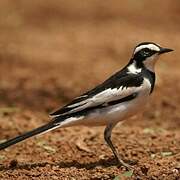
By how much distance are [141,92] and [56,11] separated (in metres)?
11.5

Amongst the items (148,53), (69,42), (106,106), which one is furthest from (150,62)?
(69,42)

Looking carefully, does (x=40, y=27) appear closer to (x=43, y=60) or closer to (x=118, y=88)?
(x=43, y=60)

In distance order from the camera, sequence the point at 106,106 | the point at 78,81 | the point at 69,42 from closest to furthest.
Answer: the point at 106,106 → the point at 78,81 → the point at 69,42

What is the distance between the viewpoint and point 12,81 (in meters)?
11.1

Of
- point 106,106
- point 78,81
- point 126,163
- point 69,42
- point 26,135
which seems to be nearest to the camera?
point 26,135

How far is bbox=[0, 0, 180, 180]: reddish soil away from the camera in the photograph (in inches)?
266

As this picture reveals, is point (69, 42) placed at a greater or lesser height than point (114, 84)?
lesser

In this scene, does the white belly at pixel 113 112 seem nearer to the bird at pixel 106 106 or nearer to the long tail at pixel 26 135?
the bird at pixel 106 106

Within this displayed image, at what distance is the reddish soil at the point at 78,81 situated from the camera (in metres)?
6.75

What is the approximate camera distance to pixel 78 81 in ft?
36.3

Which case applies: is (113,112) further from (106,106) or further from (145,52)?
(145,52)

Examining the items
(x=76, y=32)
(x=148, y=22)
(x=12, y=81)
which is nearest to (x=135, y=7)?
(x=148, y=22)

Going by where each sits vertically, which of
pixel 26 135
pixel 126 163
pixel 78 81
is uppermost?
pixel 26 135

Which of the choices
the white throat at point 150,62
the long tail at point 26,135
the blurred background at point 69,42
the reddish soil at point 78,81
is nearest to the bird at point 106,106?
the long tail at point 26,135
